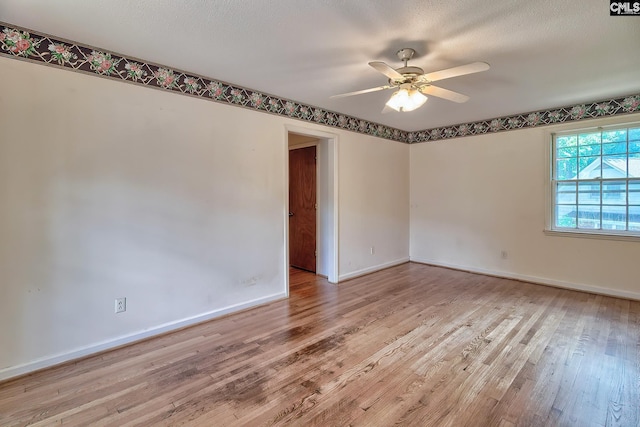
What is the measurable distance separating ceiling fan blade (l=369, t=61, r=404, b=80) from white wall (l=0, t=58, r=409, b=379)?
1.68m

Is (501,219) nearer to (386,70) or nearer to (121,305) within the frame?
(386,70)

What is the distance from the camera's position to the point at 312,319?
3.07 metres

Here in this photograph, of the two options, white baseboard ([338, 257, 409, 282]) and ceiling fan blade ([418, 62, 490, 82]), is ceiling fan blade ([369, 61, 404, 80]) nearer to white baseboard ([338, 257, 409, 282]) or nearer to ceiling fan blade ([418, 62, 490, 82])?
ceiling fan blade ([418, 62, 490, 82])

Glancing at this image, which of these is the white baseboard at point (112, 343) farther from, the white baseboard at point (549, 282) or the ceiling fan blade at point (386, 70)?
the white baseboard at point (549, 282)

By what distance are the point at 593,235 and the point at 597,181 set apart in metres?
0.68

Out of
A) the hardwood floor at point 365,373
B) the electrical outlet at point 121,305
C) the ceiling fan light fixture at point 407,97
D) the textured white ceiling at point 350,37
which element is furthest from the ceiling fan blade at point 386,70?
the electrical outlet at point 121,305

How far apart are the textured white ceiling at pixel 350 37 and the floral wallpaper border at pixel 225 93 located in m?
0.09

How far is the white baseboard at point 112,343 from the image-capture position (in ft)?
6.92

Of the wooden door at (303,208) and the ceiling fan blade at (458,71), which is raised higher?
the ceiling fan blade at (458,71)

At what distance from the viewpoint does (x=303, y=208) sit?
5016mm

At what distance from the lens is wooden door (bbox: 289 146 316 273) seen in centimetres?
480

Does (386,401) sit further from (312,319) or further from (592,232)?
(592,232)

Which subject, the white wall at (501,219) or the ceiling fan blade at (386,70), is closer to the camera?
the ceiling fan blade at (386,70)

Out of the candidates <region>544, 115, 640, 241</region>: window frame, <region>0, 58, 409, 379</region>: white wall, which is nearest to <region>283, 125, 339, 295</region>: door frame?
<region>0, 58, 409, 379</region>: white wall
